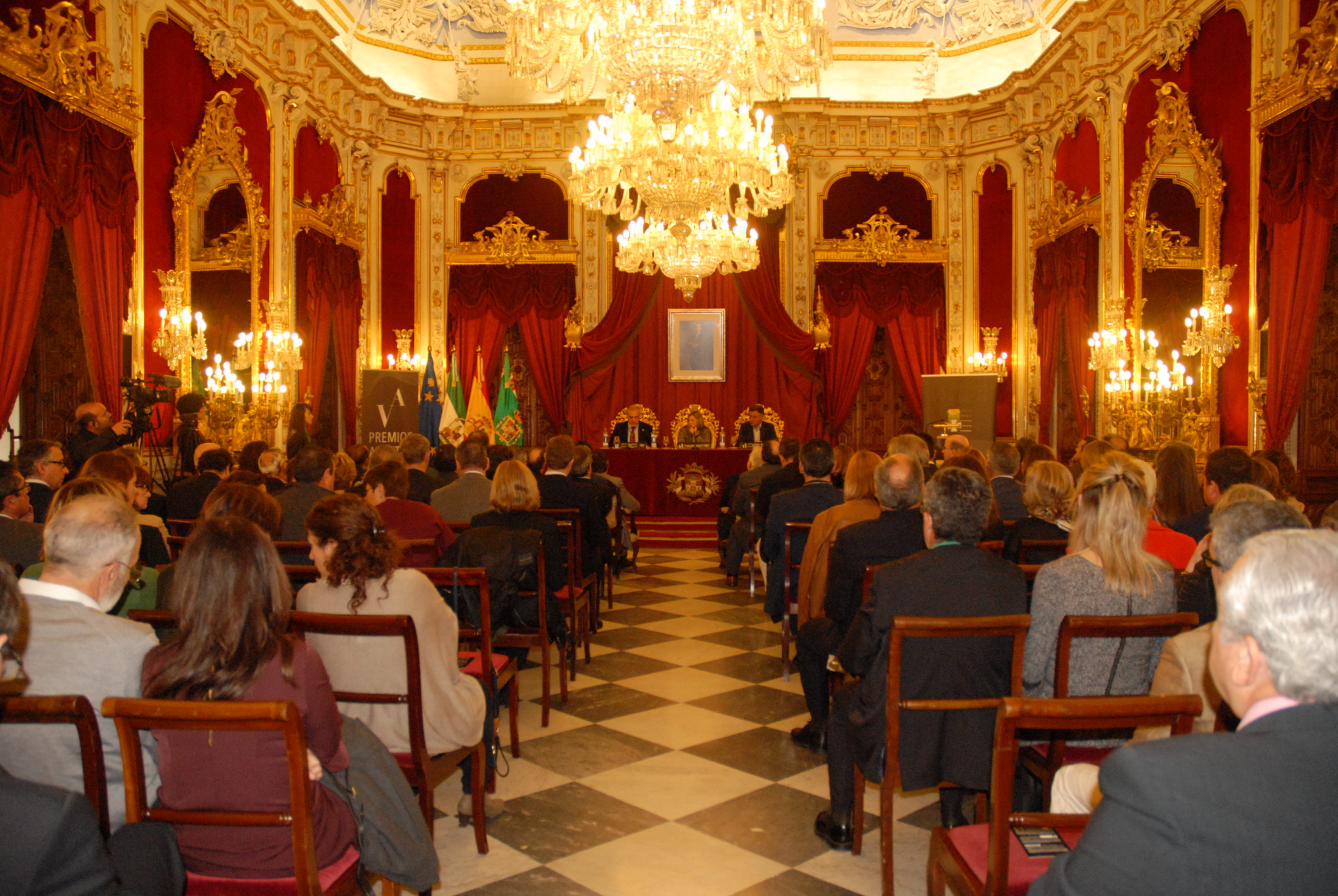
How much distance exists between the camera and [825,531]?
13.6 feet

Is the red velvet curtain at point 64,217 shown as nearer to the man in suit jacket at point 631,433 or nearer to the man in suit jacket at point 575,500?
the man in suit jacket at point 575,500

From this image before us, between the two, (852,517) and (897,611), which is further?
(852,517)

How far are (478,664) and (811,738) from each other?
1.53 meters

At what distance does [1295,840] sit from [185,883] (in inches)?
76.1

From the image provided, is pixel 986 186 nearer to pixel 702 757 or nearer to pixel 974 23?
pixel 974 23

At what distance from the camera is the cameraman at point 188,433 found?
24.2ft

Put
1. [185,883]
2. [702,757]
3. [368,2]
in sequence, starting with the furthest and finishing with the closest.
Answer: [368,2], [702,757], [185,883]

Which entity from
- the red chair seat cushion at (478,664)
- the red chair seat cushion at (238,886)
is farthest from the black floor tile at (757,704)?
the red chair seat cushion at (238,886)

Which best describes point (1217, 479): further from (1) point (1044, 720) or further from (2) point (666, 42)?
(2) point (666, 42)

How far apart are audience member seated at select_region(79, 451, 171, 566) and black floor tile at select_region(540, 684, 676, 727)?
1922 millimetres

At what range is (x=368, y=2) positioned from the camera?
1259cm

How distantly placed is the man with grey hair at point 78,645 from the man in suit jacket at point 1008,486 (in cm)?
427

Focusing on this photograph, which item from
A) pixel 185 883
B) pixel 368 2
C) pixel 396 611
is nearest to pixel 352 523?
pixel 396 611

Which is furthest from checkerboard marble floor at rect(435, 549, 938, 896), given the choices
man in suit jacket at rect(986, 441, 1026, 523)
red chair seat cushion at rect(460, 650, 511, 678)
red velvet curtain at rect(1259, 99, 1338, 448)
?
red velvet curtain at rect(1259, 99, 1338, 448)
